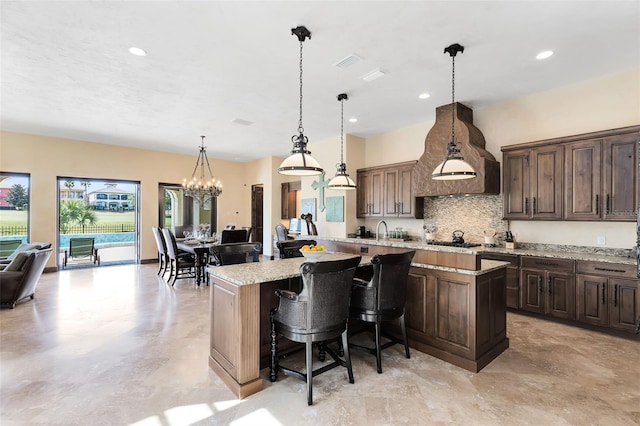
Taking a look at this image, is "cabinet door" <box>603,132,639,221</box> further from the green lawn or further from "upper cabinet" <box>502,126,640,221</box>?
the green lawn

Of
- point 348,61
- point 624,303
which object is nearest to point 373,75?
point 348,61

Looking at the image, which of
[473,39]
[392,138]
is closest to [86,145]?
[392,138]

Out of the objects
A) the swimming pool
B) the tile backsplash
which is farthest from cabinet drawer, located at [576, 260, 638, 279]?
the swimming pool

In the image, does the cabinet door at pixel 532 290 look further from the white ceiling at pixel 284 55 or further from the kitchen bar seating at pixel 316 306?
the kitchen bar seating at pixel 316 306

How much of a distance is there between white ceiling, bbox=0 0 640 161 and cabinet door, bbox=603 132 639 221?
96 centimetres

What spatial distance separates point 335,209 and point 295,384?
15.0ft

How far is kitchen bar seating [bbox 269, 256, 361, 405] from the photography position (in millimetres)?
2236

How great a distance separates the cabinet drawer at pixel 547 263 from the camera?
3820 mm

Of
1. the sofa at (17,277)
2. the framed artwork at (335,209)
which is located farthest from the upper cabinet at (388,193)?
the sofa at (17,277)

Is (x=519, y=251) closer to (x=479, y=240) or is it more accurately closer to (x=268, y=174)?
(x=479, y=240)

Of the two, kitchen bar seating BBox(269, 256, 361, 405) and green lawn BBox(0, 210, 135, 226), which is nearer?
kitchen bar seating BBox(269, 256, 361, 405)

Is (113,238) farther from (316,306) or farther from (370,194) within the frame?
(316,306)

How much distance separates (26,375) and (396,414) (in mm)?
3164

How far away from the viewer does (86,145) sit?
756cm
